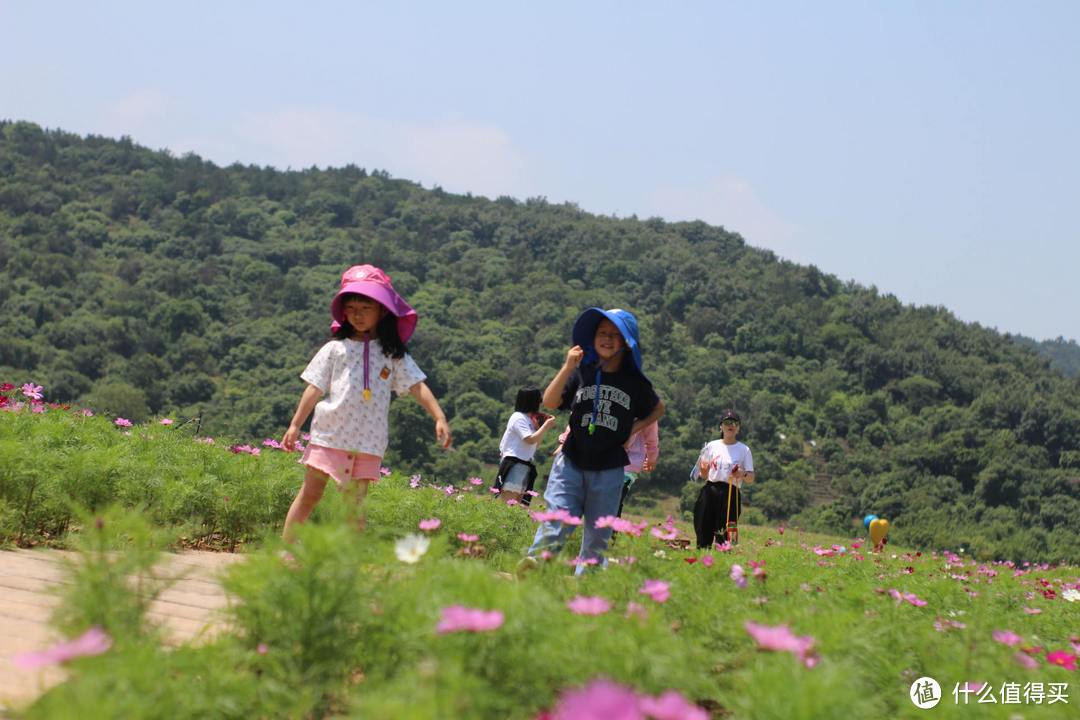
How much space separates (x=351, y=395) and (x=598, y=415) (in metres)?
1.20

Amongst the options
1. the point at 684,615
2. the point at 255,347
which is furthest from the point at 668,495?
the point at 684,615

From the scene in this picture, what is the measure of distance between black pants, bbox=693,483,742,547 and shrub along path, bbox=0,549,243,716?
4.78 meters

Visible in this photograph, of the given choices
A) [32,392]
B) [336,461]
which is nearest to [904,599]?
[336,461]

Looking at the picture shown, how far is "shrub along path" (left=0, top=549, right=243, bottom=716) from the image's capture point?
2.85 metres

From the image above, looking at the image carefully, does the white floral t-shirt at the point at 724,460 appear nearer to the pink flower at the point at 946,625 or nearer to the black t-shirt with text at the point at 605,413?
the black t-shirt with text at the point at 605,413

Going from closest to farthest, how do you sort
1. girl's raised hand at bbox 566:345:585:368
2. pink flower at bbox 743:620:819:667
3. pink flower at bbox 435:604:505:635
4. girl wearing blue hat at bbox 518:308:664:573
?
pink flower at bbox 435:604:505:635 → pink flower at bbox 743:620:819:667 → girl's raised hand at bbox 566:345:585:368 → girl wearing blue hat at bbox 518:308:664:573

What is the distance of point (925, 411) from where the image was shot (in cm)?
8262

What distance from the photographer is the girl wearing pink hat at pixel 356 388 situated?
17.0 ft

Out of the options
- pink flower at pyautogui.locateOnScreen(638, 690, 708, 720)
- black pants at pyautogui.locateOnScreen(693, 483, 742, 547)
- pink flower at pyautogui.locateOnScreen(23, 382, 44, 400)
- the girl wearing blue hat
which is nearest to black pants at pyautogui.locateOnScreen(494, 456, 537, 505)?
black pants at pyautogui.locateOnScreen(693, 483, 742, 547)

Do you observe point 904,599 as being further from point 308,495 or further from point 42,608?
point 42,608

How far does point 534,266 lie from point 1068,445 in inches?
2338

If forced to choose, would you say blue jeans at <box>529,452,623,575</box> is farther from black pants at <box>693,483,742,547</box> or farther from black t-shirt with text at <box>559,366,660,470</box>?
black pants at <box>693,483,742,547</box>

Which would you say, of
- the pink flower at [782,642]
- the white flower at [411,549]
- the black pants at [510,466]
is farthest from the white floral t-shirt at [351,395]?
the black pants at [510,466]

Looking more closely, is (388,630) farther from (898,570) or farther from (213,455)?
(898,570)
